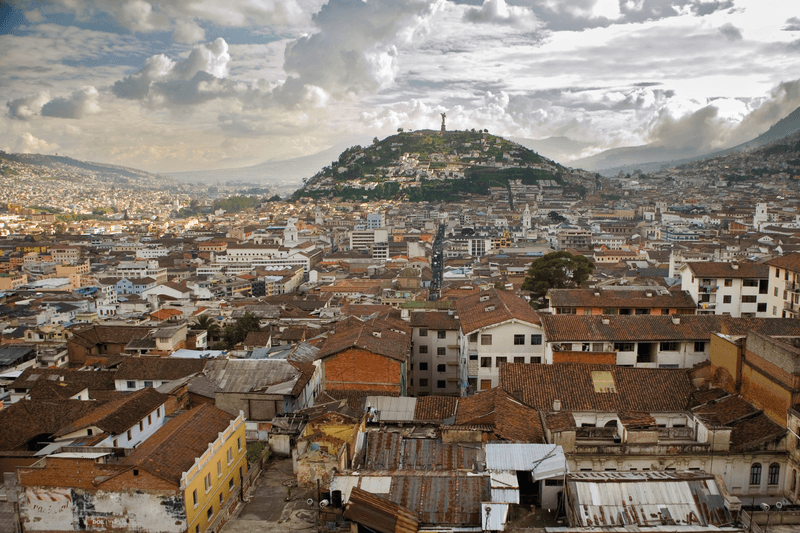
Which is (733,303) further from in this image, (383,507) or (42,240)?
(42,240)

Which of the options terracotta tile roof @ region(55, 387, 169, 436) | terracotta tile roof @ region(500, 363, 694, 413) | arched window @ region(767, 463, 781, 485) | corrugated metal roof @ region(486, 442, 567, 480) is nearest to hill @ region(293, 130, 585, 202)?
terracotta tile roof @ region(55, 387, 169, 436)

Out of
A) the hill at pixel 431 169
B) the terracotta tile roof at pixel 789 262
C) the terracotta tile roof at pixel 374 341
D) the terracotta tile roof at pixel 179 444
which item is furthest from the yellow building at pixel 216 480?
the hill at pixel 431 169

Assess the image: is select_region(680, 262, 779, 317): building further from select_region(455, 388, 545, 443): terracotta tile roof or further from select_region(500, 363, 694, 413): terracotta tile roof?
select_region(455, 388, 545, 443): terracotta tile roof

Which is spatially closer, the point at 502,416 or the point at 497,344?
the point at 502,416

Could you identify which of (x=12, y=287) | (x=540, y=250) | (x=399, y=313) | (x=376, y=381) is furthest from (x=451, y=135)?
(x=376, y=381)

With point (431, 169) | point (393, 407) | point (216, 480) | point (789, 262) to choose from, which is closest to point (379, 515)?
point (216, 480)

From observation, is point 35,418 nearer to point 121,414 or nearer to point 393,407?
point 121,414

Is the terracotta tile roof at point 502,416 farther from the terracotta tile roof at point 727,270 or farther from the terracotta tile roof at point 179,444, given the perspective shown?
the terracotta tile roof at point 727,270
